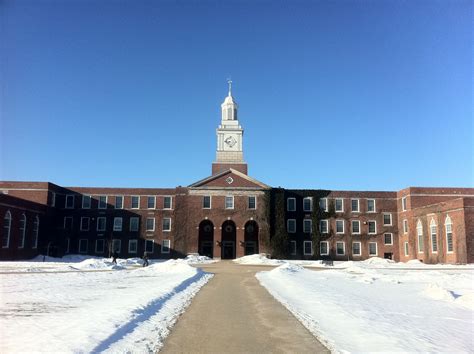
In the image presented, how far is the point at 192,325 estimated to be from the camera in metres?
11.5

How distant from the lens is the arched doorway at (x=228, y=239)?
63438mm

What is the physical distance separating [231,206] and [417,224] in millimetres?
23535

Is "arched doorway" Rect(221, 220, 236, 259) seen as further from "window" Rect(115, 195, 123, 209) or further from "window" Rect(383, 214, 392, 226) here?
"window" Rect(383, 214, 392, 226)

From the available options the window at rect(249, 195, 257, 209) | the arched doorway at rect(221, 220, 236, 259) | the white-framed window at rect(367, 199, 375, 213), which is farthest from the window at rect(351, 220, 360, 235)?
the arched doorway at rect(221, 220, 236, 259)

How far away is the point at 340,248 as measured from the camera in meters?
64.5

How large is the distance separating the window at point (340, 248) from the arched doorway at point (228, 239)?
14258 mm

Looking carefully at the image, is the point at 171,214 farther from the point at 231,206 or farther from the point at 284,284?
the point at 284,284

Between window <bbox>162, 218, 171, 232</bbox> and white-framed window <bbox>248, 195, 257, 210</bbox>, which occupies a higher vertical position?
white-framed window <bbox>248, 195, 257, 210</bbox>

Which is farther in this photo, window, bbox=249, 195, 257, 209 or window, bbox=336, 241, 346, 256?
window, bbox=336, 241, 346, 256

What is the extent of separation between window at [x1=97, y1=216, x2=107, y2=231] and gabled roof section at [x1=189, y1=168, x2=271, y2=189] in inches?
520

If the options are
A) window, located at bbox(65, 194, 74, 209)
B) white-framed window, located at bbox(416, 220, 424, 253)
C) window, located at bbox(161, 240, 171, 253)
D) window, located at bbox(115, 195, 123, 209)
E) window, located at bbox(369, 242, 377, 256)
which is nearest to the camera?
white-framed window, located at bbox(416, 220, 424, 253)

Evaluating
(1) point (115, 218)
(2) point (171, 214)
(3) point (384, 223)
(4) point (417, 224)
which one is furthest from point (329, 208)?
(1) point (115, 218)

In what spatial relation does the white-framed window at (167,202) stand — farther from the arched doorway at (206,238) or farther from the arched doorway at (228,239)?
the arched doorway at (228,239)

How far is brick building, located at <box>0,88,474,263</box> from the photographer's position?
61156mm
